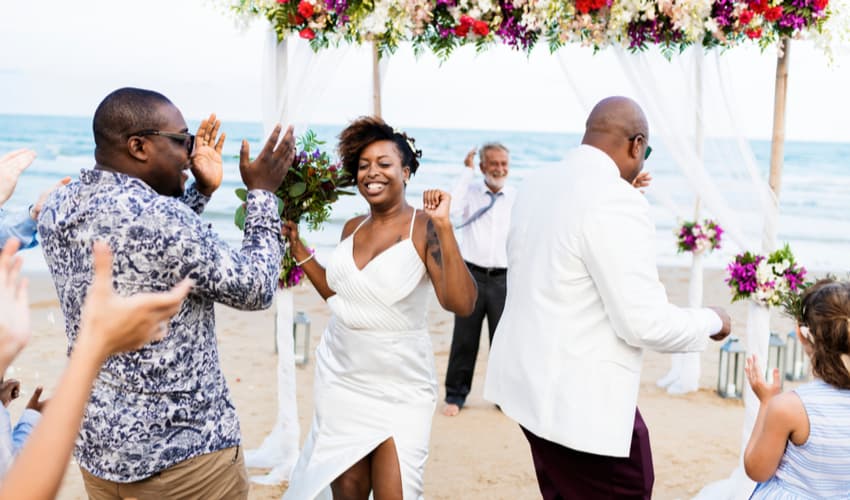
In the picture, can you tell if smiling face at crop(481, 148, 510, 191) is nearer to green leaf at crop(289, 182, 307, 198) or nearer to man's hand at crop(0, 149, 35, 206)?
green leaf at crop(289, 182, 307, 198)

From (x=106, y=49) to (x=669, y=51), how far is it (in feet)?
122

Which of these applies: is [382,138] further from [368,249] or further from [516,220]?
[516,220]

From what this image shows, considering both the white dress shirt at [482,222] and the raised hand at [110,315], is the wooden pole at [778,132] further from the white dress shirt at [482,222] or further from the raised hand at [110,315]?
the raised hand at [110,315]

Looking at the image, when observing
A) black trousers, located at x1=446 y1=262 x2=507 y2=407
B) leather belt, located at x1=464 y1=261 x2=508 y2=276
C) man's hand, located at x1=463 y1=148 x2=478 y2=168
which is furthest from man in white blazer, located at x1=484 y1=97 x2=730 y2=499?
man's hand, located at x1=463 y1=148 x2=478 y2=168

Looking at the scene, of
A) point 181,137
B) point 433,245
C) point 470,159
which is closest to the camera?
point 181,137

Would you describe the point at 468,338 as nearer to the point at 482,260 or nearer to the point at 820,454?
the point at 482,260

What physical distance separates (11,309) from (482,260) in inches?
237

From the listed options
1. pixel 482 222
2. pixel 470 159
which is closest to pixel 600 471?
pixel 482 222

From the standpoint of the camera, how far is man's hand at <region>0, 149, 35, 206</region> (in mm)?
2465

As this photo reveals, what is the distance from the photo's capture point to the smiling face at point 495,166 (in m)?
7.35

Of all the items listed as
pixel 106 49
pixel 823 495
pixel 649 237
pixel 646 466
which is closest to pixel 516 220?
pixel 649 237

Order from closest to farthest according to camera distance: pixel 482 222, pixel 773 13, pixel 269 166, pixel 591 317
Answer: pixel 269 166 → pixel 591 317 → pixel 773 13 → pixel 482 222

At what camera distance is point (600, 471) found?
329 cm

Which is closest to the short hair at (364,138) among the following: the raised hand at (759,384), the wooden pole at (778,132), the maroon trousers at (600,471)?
the maroon trousers at (600,471)
